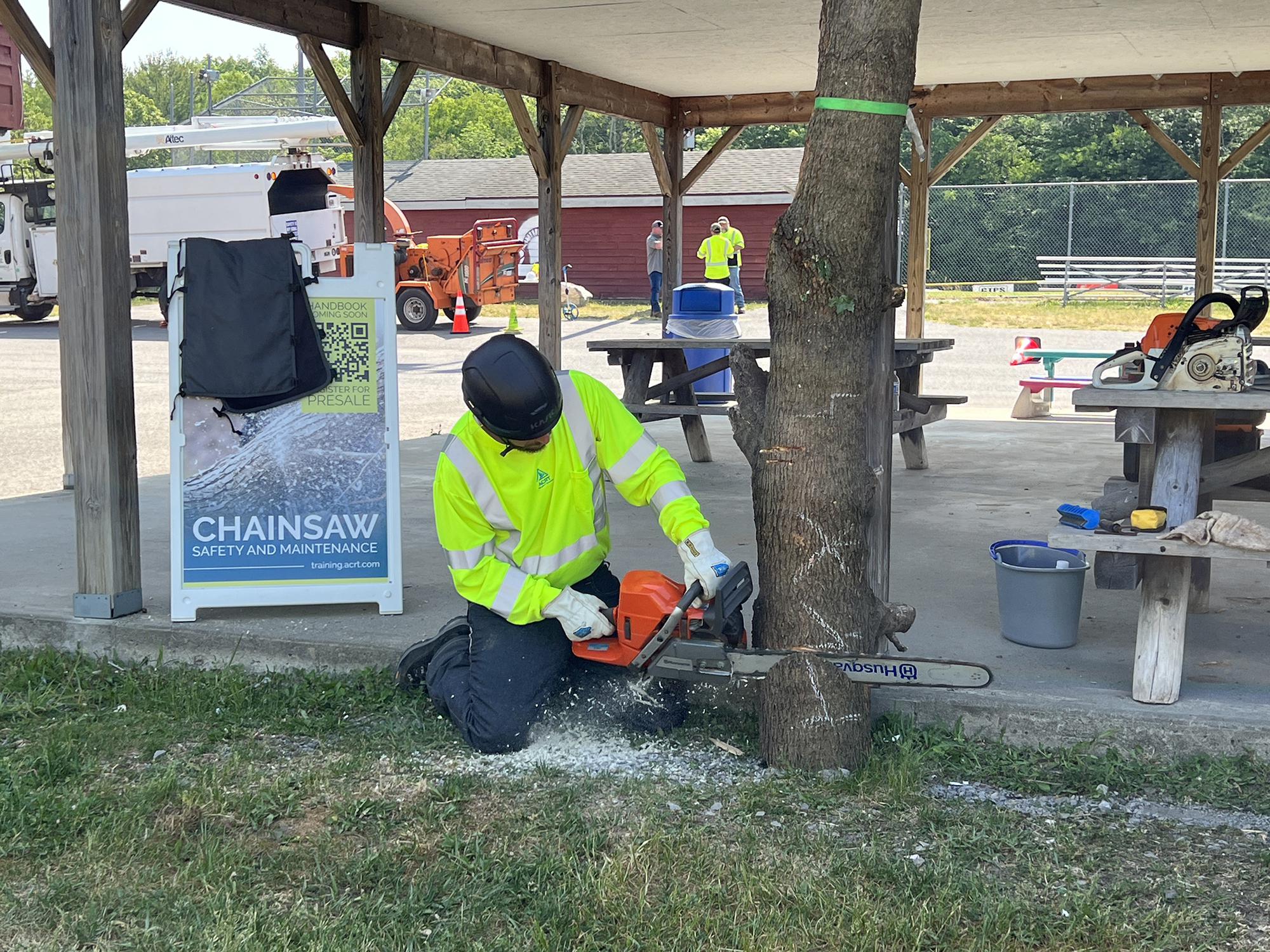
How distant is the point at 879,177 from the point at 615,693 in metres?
1.83

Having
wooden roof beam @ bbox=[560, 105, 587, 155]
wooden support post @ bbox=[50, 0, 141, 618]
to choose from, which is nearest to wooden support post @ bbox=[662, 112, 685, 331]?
wooden roof beam @ bbox=[560, 105, 587, 155]

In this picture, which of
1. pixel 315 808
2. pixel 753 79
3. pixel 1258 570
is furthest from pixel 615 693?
pixel 753 79

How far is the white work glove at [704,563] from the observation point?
364 centimetres

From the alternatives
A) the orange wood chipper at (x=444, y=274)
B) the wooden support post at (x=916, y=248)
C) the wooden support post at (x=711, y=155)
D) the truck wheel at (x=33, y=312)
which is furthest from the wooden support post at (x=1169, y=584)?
the truck wheel at (x=33, y=312)

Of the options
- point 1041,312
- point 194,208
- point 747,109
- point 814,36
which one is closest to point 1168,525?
point 814,36

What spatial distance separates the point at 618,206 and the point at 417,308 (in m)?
10.0

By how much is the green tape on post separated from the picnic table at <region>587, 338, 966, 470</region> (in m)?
4.79

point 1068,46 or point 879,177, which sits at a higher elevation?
point 1068,46

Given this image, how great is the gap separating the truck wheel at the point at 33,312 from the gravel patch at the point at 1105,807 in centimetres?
2534

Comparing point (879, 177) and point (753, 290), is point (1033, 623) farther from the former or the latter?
point (753, 290)

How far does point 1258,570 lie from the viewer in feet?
19.2

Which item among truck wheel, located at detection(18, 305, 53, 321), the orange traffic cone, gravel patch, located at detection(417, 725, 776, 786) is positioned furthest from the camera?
truck wheel, located at detection(18, 305, 53, 321)

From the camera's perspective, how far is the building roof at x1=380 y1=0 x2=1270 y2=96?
845 centimetres

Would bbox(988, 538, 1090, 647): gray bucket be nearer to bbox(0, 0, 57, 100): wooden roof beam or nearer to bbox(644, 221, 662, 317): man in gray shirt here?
bbox(0, 0, 57, 100): wooden roof beam
